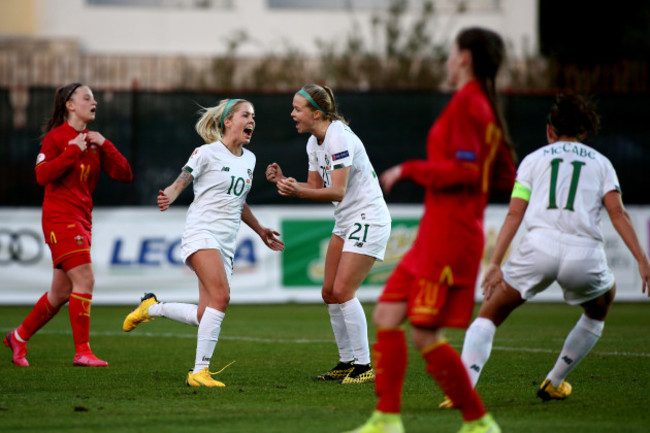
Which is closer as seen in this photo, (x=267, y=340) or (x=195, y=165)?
(x=195, y=165)

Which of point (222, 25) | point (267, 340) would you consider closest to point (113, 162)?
point (267, 340)

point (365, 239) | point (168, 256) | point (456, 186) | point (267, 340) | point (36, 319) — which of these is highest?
point (456, 186)

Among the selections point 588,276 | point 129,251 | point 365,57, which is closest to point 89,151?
point 588,276

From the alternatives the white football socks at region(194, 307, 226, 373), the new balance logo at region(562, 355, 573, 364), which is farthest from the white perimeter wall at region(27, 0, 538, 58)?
the new balance logo at region(562, 355, 573, 364)

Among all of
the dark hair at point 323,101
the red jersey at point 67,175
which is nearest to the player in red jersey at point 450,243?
the dark hair at point 323,101

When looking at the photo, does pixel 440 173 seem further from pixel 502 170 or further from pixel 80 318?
pixel 80 318

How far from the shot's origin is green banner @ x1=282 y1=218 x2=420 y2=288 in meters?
14.5

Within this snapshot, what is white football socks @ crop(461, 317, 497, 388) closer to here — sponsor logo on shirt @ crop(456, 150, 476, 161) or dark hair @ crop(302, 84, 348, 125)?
sponsor logo on shirt @ crop(456, 150, 476, 161)

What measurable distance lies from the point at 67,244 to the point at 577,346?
422 centimetres

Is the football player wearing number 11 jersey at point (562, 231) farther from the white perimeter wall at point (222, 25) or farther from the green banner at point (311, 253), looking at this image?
the white perimeter wall at point (222, 25)

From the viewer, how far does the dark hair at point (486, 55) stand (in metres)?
4.83

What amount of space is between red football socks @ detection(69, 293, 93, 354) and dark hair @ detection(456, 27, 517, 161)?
4423 millimetres

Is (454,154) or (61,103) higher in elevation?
(454,154)

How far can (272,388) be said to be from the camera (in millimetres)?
6828
